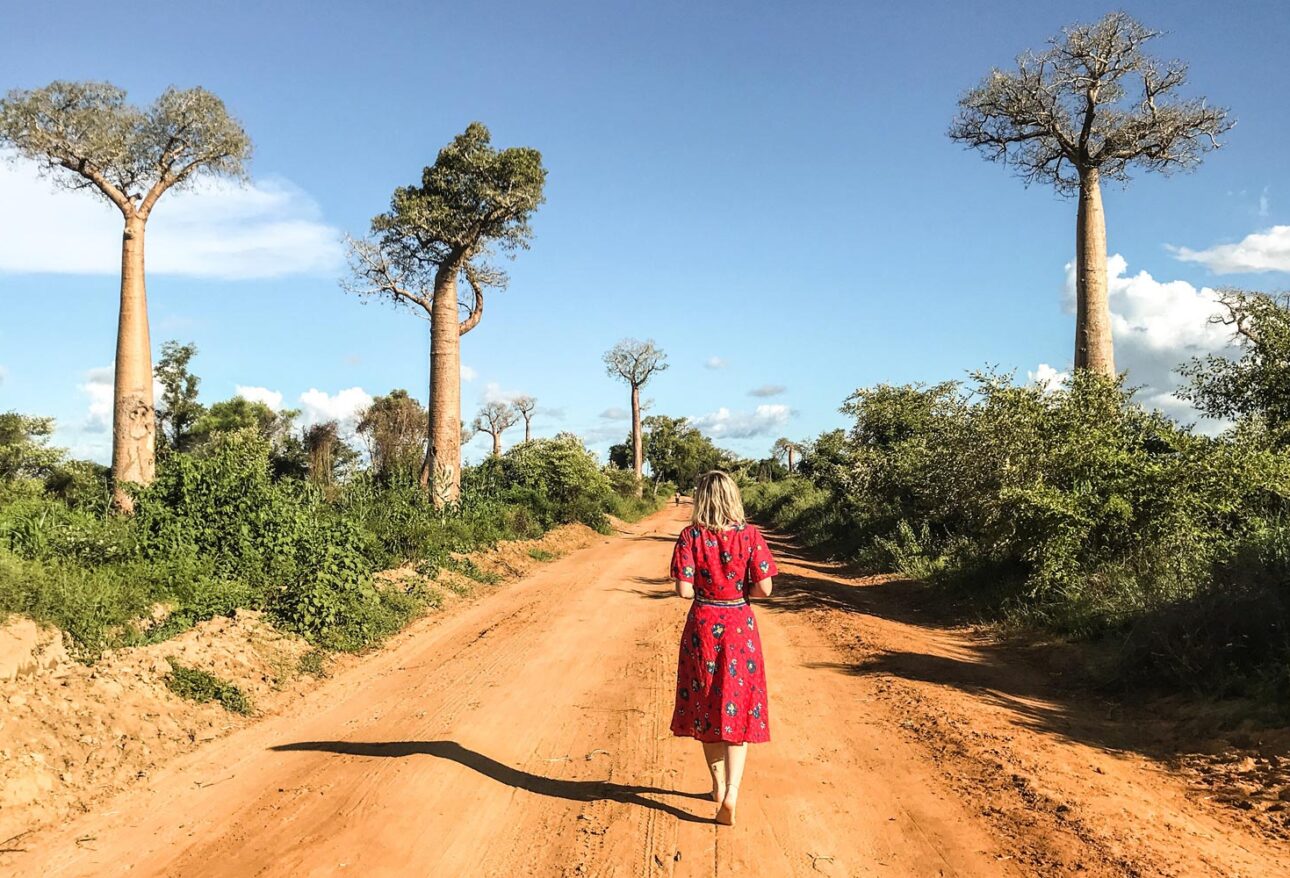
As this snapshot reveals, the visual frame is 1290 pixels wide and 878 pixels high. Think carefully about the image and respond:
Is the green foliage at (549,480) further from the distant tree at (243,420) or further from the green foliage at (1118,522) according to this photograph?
the green foliage at (1118,522)

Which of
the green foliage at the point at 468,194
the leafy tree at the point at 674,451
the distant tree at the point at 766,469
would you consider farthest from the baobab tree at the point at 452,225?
the distant tree at the point at 766,469

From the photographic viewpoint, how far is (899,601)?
12.1 metres

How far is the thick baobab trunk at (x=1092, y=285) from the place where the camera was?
12.6 metres

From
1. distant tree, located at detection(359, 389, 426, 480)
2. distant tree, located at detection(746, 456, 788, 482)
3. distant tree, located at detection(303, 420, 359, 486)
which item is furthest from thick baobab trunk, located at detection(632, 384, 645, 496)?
distant tree, located at detection(746, 456, 788, 482)

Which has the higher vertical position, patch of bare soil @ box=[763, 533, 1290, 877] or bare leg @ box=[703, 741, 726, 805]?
bare leg @ box=[703, 741, 726, 805]

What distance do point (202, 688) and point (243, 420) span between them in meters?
28.2

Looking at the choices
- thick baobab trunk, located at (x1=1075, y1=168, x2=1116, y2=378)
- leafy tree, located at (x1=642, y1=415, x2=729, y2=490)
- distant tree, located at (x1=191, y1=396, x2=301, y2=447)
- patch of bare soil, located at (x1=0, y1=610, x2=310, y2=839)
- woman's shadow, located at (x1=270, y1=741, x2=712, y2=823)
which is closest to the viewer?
woman's shadow, located at (x1=270, y1=741, x2=712, y2=823)

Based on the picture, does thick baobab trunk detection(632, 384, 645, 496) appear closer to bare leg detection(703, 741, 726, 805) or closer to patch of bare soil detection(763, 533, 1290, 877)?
patch of bare soil detection(763, 533, 1290, 877)

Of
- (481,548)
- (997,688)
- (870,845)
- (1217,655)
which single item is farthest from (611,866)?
(481,548)

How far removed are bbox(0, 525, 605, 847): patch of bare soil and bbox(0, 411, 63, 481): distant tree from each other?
16846 millimetres

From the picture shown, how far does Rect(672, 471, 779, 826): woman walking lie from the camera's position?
161 inches

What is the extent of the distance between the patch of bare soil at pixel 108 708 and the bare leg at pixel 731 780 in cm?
368

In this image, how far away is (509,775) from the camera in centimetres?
483

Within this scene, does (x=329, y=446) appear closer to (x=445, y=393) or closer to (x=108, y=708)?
(x=445, y=393)
